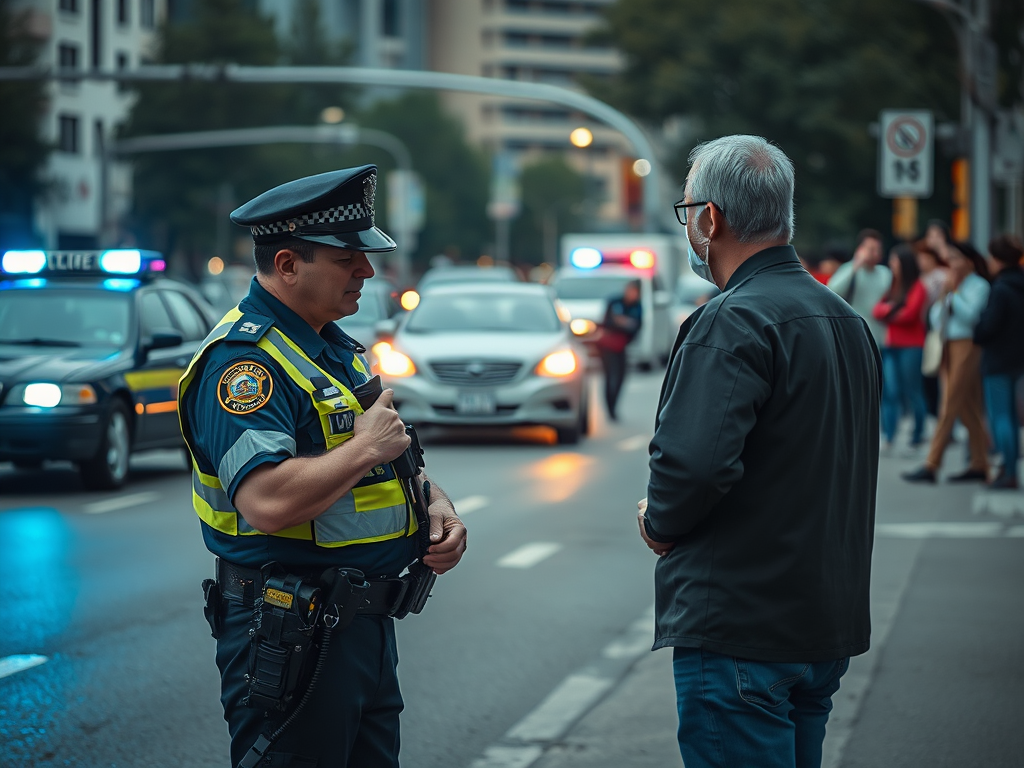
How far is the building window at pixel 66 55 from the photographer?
5062 centimetres

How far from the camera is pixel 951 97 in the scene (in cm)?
3225

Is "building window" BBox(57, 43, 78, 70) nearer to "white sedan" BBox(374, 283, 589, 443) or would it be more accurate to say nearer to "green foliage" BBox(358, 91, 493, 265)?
"white sedan" BBox(374, 283, 589, 443)

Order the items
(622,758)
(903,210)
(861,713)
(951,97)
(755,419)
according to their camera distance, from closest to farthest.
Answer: (755,419) < (622,758) < (861,713) < (903,210) < (951,97)

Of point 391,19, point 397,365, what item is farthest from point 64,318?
point 391,19

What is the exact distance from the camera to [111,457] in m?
12.0

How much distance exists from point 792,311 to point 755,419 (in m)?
0.24

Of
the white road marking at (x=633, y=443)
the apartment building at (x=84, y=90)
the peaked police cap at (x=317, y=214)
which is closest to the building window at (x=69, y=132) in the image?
the apartment building at (x=84, y=90)

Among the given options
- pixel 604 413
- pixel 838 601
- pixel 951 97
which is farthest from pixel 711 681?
pixel 951 97

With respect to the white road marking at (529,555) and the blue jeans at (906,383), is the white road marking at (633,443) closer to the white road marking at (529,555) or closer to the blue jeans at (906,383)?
the blue jeans at (906,383)

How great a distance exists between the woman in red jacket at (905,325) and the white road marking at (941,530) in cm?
364

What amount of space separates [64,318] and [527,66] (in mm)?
125754

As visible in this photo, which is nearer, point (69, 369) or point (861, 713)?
point (861, 713)

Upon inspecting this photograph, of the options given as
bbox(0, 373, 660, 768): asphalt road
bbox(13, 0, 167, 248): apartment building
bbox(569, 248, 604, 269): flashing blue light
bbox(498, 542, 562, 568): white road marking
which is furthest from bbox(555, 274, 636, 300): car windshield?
bbox(13, 0, 167, 248): apartment building

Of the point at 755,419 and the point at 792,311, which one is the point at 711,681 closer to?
the point at 755,419
